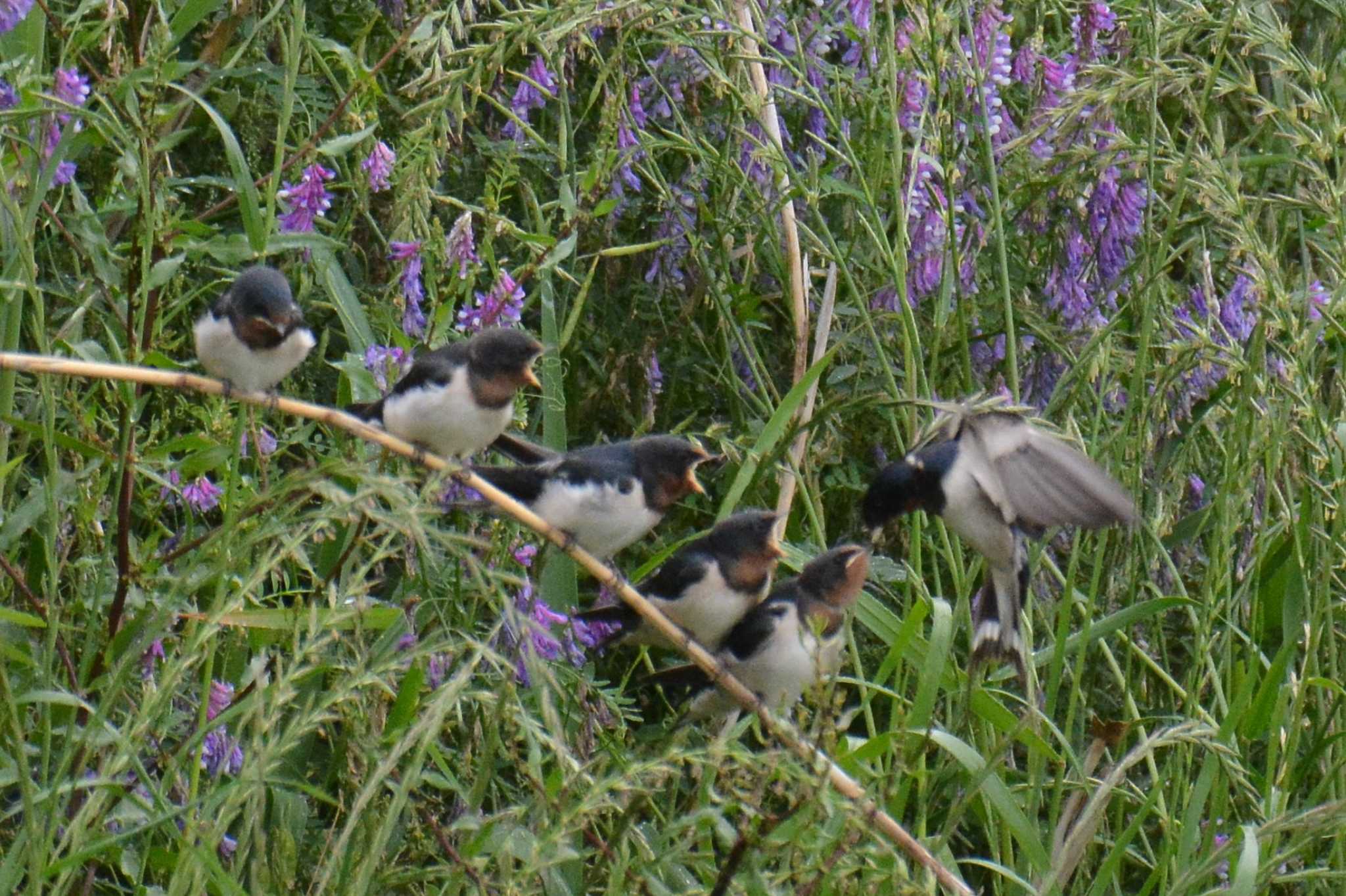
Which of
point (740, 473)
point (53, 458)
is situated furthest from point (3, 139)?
point (740, 473)

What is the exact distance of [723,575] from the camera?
2803 millimetres

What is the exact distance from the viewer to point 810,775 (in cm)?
162

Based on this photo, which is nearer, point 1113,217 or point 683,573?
point 683,573

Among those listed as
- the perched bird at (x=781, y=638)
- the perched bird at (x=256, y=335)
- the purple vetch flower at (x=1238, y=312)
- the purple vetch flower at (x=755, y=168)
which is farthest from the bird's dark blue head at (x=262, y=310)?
the purple vetch flower at (x=1238, y=312)

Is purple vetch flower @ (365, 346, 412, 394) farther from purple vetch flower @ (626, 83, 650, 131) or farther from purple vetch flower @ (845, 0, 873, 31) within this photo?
purple vetch flower @ (845, 0, 873, 31)

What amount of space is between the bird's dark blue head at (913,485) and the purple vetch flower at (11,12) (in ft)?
4.27

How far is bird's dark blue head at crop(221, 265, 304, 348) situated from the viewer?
262 centimetres

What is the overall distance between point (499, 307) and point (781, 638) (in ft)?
2.37

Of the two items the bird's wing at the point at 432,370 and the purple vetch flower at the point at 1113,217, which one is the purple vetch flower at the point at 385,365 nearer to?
the bird's wing at the point at 432,370

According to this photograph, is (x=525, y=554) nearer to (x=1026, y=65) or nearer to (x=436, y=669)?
(x=436, y=669)

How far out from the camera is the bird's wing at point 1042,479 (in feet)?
7.24

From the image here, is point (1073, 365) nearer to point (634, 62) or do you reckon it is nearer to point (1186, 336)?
point (1186, 336)

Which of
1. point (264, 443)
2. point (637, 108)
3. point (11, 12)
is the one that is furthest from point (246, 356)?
point (637, 108)

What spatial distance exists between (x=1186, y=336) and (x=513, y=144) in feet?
4.32
